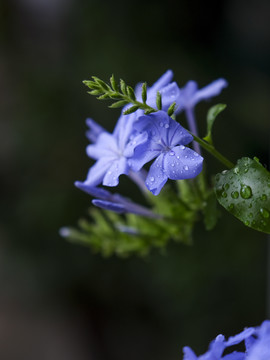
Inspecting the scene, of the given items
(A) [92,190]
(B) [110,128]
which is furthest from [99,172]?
(B) [110,128]

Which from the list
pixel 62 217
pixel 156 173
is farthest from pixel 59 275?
pixel 156 173

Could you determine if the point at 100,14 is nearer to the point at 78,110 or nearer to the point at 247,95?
the point at 78,110

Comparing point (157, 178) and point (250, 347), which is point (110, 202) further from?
point (250, 347)

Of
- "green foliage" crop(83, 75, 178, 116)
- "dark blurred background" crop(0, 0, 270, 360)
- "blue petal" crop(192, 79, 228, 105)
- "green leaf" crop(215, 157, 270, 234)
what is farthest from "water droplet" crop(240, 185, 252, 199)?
"dark blurred background" crop(0, 0, 270, 360)

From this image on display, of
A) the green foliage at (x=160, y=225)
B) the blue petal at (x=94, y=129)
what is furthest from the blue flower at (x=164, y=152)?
the blue petal at (x=94, y=129)

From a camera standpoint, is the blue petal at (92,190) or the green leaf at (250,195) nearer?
the green leaf at (250,195)

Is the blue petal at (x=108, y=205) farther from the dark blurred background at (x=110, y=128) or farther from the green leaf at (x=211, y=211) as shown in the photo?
the dark blurred background at (x=110, y=128)
